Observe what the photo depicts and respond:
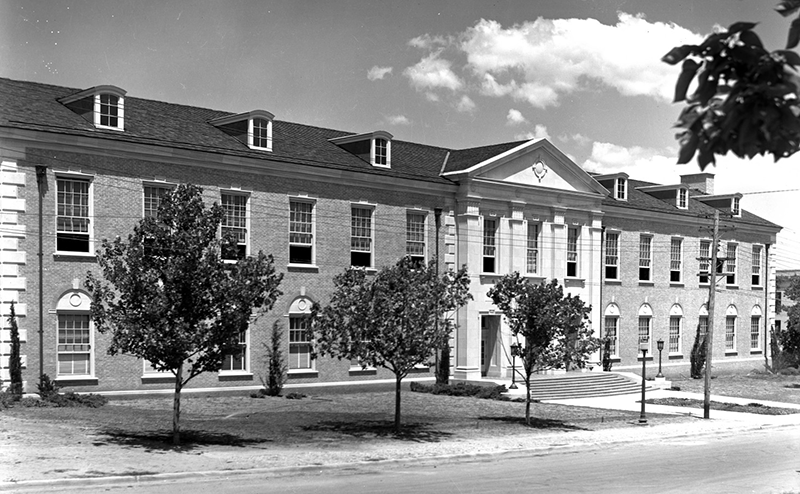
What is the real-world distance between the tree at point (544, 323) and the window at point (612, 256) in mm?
20403

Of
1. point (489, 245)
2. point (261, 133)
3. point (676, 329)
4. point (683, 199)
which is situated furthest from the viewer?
point (683, 199)

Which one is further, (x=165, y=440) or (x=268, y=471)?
(x=165, y=440)

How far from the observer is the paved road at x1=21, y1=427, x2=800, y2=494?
56.6 ft

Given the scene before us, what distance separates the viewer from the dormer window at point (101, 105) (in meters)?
30.3

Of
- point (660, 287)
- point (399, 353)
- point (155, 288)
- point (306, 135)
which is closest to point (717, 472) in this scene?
point (399, 353)

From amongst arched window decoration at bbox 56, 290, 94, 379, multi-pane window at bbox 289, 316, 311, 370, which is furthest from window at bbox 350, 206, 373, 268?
arched window decoration at bbox 56, 290, 94, 379

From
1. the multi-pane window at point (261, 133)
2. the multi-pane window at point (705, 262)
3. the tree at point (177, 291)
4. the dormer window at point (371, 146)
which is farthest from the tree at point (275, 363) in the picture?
the multi-pane window at point (705, 262)

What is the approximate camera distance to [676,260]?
53.2m

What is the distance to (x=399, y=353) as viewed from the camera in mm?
24688

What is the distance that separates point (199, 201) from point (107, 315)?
335 centimetres

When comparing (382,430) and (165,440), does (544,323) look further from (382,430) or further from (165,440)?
(165,440)

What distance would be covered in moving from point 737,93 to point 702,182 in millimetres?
58531

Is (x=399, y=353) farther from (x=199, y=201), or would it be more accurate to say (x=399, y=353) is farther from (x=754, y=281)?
(x=754, y=281)

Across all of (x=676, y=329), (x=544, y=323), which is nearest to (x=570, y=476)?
(x=544, y=323)
